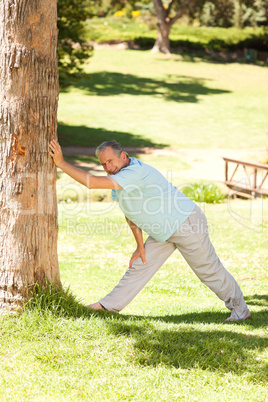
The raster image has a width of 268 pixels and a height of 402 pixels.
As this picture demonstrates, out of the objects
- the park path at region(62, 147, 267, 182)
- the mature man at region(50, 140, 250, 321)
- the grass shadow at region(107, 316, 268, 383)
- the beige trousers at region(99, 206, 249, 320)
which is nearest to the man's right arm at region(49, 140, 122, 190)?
the mature man at region(50, 140, 250, 321)

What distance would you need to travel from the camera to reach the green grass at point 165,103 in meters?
23.1

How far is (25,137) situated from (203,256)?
1.86 m

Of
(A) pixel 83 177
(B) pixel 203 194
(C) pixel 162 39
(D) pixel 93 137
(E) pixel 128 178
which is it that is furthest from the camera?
(C) pixel 162 39

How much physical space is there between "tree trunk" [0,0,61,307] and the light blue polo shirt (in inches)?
24.8

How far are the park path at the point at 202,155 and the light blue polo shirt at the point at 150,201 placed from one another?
37.2 feet

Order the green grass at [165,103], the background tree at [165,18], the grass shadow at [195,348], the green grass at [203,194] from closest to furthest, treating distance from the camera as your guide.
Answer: the grass shadow at [195,348] → the green grass at [203,194] → the green grass at [165,103] → the background tree at [165,18]

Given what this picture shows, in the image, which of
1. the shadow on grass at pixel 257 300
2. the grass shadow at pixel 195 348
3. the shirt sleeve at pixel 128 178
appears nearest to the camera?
the grass shadow at pixel 195 348

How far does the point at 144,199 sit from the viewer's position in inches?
172

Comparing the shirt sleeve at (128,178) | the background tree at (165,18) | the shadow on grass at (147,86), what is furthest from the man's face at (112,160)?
the background tree at (165,18)

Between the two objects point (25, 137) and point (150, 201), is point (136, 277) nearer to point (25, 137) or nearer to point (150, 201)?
point (150, 201)

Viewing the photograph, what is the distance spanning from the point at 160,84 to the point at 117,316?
32.0 metres

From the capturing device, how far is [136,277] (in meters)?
4.66

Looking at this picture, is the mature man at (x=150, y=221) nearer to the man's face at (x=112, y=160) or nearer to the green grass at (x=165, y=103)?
the man's face at (x=112, y=160)

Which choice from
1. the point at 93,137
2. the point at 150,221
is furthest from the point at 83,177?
the point at 93,137
